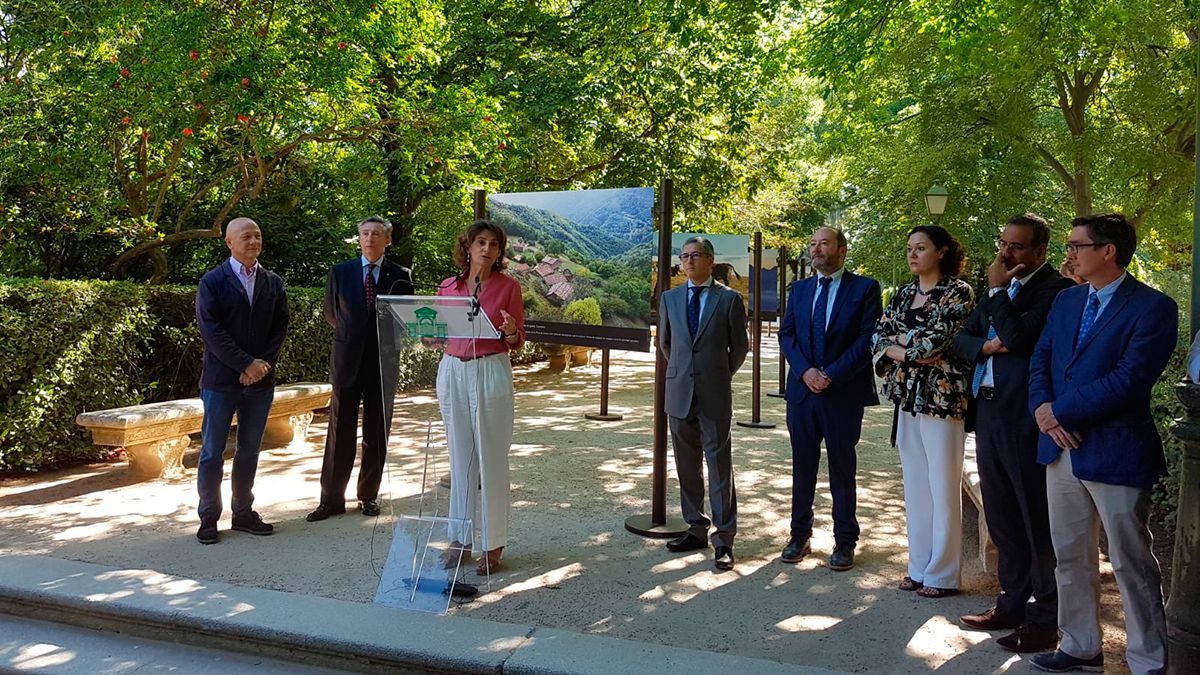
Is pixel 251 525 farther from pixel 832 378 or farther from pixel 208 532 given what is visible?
pixel 832 378

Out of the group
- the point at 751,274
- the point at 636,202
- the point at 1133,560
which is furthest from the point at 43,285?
the point at 751,274

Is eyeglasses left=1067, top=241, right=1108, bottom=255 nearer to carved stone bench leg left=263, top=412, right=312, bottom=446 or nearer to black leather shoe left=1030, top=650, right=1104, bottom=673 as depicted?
black leather shoe left=1030, top=650, right=1104, bottom=673

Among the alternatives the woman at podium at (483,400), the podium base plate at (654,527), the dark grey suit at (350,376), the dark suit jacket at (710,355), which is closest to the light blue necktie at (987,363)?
the dark suit jacket at (710,355)

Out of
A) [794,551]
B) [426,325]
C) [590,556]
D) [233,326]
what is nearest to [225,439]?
[233,326]

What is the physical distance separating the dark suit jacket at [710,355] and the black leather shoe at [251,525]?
Answer: 269cm

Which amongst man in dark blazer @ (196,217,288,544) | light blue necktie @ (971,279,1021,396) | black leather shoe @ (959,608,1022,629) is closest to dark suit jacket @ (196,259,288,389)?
man in dark blazer @ (196,217,288,544)

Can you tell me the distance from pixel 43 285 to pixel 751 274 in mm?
9519

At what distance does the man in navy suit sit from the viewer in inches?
200

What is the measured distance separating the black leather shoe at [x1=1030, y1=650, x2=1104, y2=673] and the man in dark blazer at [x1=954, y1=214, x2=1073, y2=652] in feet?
0.75

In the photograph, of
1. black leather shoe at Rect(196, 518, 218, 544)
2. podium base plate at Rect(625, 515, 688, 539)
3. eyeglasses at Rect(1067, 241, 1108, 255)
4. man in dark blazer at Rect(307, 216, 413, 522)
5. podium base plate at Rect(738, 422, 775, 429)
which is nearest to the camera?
eyeglasses at Rect(1067, 241, 1108, 255)

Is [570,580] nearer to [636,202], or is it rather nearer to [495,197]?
[636,202]

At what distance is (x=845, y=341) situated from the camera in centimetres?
511

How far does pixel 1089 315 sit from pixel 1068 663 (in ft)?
4.75

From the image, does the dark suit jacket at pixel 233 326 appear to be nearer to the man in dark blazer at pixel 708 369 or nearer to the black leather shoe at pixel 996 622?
the man in dark blazer at pixel 708 369
